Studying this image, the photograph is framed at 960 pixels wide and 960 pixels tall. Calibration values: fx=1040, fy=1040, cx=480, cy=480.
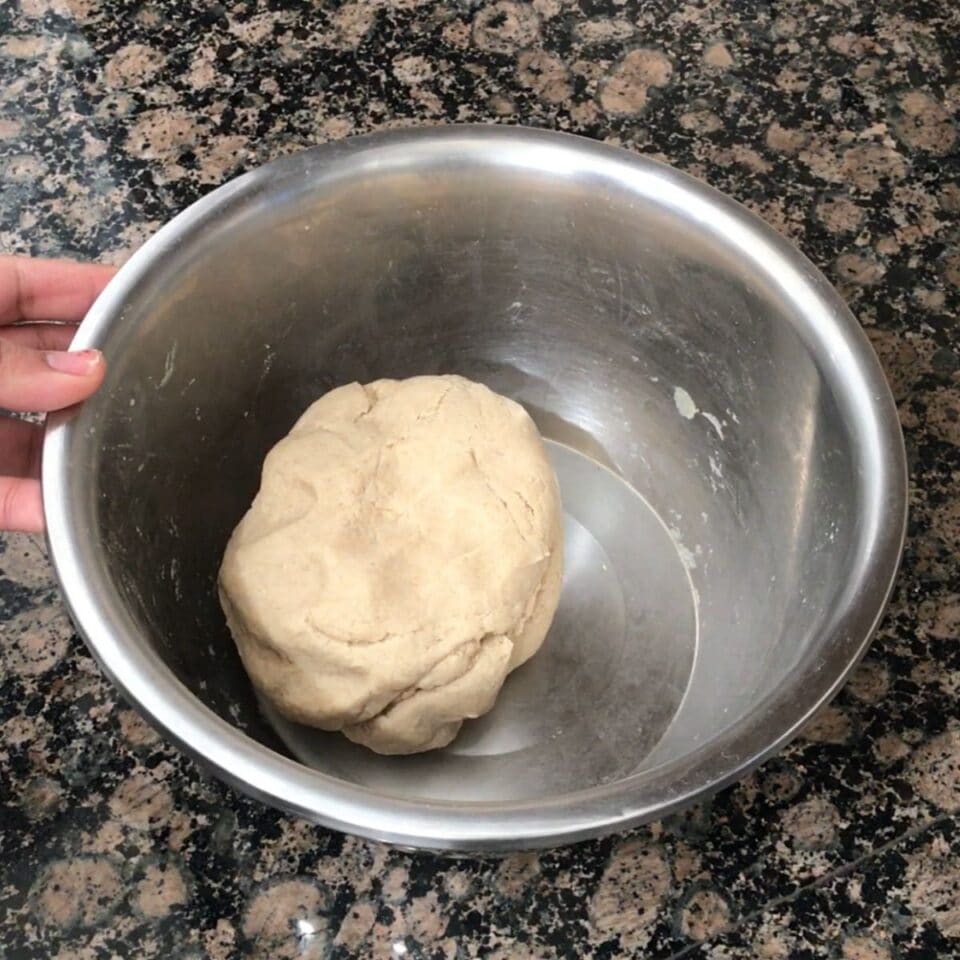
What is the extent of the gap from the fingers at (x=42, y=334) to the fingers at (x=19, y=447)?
75mm

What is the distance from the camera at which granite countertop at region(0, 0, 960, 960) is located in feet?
2.70

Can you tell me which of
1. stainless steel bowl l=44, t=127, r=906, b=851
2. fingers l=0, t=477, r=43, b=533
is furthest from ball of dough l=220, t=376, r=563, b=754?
fingers l=0, t=477, r=43, b=533

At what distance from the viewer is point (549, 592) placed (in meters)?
0.96

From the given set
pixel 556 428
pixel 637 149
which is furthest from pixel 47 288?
pixel 637 149

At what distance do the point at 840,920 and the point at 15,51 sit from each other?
1.32 metres

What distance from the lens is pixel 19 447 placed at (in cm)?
96

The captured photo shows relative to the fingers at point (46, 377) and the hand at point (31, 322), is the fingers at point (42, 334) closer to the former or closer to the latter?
the hand at point (31, 322)

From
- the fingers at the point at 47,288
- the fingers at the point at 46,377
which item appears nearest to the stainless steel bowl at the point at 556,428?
the fingers at the point at 46,377

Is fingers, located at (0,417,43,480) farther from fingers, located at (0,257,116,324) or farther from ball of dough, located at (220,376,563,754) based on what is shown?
ball of dough, located at (220,376,563,754)

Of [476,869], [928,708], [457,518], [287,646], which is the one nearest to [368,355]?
[457,518]

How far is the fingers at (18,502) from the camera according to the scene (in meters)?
0.88

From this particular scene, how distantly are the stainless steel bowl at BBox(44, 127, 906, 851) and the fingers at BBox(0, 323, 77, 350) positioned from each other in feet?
0.60

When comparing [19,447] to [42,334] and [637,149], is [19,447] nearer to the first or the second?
[42,334]

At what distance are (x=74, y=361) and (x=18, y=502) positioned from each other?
8.0 inches
